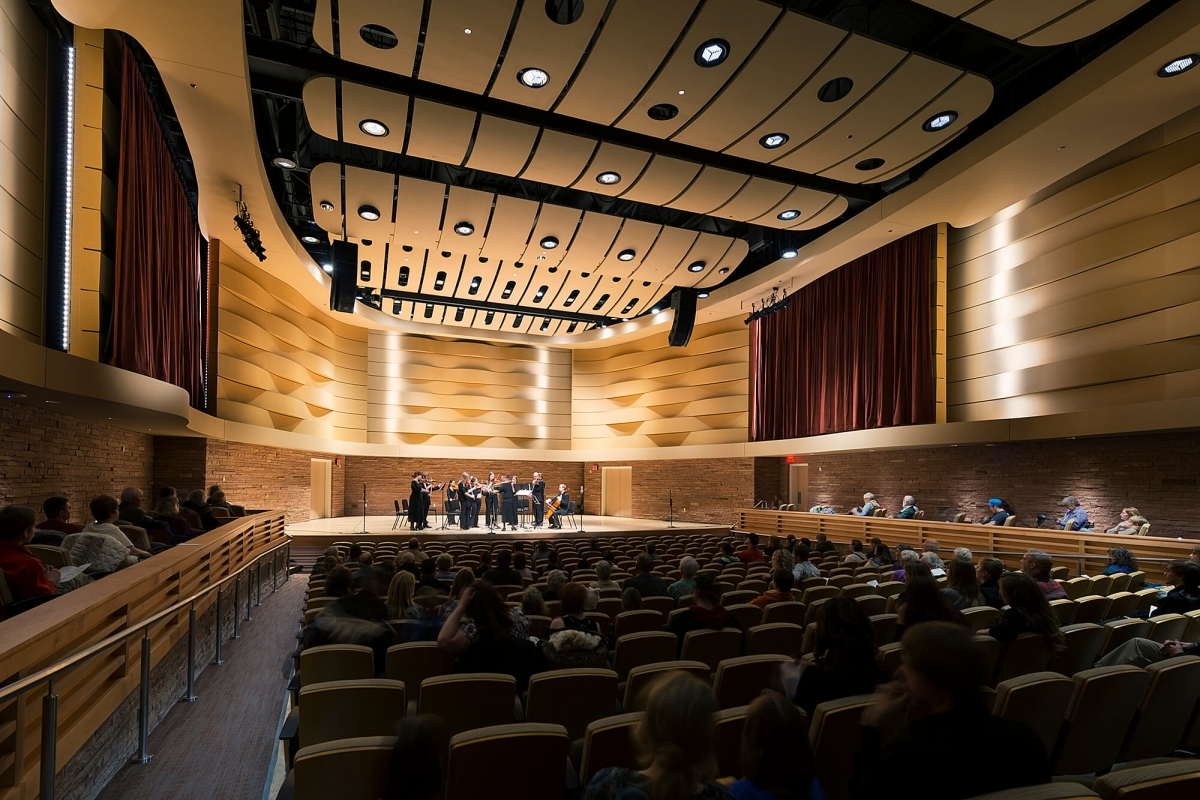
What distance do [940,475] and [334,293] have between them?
1303 cm

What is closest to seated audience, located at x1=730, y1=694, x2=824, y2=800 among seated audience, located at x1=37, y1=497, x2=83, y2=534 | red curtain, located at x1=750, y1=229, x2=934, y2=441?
seated audience, located at x1=37, y1=497, x2=83, y2=534

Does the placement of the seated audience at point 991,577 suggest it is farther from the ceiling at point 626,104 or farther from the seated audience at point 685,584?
the ceiling at point 626,104

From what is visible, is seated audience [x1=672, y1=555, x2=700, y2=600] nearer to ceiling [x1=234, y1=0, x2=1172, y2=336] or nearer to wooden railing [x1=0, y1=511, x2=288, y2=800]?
wooden railing [x1=0, y1=511, x2=288, y2=800]

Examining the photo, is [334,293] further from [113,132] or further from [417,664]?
[417,664]

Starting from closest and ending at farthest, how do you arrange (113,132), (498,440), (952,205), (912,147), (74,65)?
(74,65), (113,132), (912,147), (952,205), (498,440)

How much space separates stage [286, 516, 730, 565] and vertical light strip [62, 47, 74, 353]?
6715 mm

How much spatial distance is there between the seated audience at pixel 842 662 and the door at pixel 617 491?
20295 mm

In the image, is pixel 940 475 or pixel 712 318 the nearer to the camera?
pixel 940 475

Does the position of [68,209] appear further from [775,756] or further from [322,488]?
[322,488]

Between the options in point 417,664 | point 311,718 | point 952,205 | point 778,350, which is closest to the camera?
point 311,718

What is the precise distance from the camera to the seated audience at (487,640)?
11.1 feet

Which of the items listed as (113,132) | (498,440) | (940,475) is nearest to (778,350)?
(940,475)

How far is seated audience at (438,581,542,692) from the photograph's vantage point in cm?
337

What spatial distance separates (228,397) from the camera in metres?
13.8
